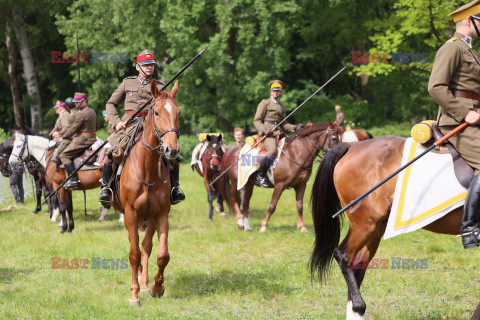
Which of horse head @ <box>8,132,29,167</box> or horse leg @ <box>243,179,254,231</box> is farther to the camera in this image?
horse head @ <box>8,132,29,167</box>

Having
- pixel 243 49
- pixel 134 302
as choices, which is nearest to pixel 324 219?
pixel 134 302

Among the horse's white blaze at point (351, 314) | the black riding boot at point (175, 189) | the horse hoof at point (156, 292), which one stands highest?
the black riding boot at point (175, 189)

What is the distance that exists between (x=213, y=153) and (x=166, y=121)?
27.6 ft

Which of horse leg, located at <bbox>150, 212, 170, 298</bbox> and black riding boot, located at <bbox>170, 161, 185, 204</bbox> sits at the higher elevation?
black riding boot, located at <bbox>170, 161, 185, 204</bbox>

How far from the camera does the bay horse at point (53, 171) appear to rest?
1277 cm

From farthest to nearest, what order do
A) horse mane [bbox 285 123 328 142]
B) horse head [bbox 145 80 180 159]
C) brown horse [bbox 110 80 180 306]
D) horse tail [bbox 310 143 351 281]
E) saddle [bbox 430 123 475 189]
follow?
1. horse mane [bbox 285 123 328 142]
2. brown horse [bbox 110 80 180 306]
3. horse tail [bbox 310 143 351 281]
4. horse head [bbox 145 80 180 159]
5. saddle [bbox 430 123 475 189]

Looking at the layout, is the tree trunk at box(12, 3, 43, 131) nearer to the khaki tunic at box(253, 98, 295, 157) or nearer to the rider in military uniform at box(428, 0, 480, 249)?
the khaki tunic at box(253, 98, 295, 157)

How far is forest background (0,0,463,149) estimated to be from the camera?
28000mm

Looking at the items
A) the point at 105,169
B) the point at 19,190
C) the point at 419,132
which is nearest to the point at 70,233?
the point at 105,169

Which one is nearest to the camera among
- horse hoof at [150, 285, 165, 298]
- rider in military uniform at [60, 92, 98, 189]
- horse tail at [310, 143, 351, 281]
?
horse tail at [310, 143, 351, 281]

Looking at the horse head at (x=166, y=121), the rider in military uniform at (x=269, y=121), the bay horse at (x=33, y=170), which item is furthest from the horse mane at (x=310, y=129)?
the bay horse at (x=33, y=170)

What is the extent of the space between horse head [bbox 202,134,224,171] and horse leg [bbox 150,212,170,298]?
7.47 meters

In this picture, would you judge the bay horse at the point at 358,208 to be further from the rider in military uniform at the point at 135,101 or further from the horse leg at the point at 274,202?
the horse leg at the point at 274,202

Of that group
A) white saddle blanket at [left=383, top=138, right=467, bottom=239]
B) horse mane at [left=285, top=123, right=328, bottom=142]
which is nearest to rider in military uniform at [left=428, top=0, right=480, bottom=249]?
white saddle blanket at [left=383, top=138, right=467, bottom=239]
